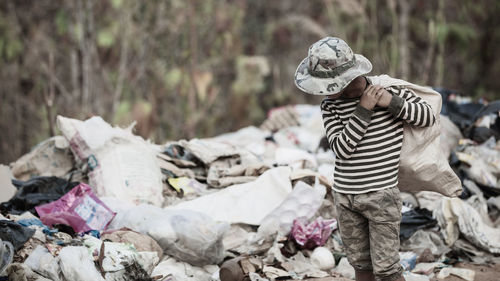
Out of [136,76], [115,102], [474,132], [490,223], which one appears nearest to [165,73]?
[136,76]

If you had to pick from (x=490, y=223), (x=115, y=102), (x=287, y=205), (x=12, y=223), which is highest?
(x=12, y=223)

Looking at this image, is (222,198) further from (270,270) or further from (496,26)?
(496,26)

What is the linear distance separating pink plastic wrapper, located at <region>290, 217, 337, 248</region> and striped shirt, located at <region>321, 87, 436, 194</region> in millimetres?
1243

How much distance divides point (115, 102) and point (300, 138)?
5.97 meters

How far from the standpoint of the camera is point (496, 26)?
1217 cm

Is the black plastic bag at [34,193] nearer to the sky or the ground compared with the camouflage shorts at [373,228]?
nearer to the ground

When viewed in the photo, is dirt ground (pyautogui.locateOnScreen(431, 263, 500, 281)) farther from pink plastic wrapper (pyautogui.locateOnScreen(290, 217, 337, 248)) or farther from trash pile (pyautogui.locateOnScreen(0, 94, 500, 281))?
pink plastic wrapper (pyautogui.locateOnScreen(290, 217, 337, 248))

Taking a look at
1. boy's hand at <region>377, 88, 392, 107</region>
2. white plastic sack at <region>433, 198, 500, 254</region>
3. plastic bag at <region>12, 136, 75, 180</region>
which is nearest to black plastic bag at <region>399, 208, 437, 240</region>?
white plastic sack at <region>433, 198, 500, 254</region>

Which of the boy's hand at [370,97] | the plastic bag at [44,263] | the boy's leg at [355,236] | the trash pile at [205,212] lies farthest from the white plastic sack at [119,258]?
the boy's hand at [370,97]

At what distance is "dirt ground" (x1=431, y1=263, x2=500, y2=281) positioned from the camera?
3.55 metres

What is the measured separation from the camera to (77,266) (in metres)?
2.99

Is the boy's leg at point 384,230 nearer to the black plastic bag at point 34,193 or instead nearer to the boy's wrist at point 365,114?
the boy's wrist at point 365,114

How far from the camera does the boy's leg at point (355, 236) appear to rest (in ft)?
8.88

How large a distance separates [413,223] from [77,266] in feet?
7.49
